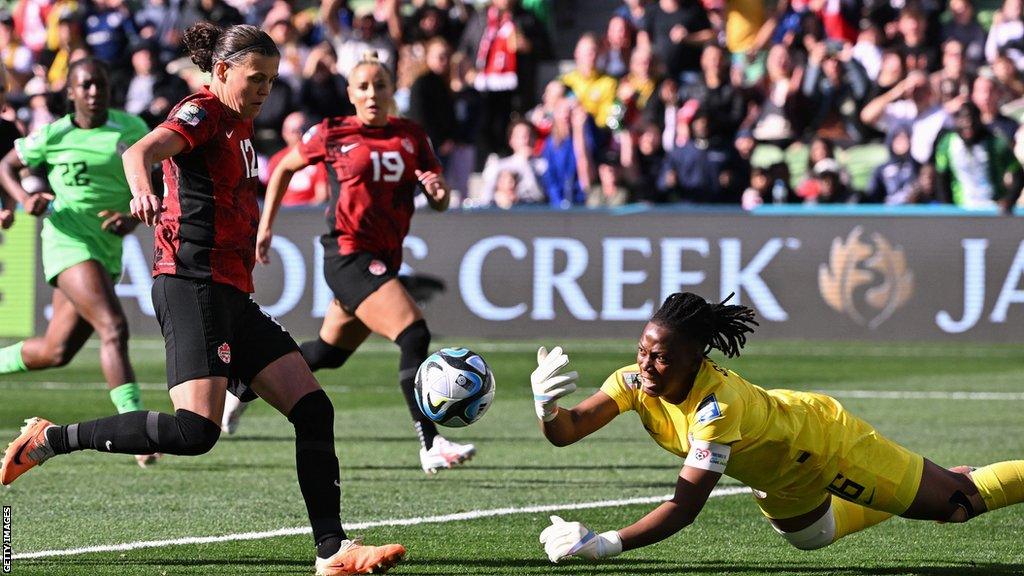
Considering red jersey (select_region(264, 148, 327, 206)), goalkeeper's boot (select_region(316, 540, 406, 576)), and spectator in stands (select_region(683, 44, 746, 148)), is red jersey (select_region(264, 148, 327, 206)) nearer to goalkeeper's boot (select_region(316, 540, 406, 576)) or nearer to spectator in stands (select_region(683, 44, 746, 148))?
spectator in stands (select_region(683, 44, 746, 148))

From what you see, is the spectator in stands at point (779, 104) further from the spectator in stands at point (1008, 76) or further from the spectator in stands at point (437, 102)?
the spectator in stands at point (437, 102)

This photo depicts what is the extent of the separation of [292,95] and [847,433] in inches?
596

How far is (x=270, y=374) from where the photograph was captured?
648 centimetres

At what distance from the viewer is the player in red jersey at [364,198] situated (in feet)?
31.9

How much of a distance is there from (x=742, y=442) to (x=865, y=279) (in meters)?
12.0

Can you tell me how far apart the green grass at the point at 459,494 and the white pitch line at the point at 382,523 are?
Result: 0.31 ft

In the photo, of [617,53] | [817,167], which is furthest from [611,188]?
[617,53]

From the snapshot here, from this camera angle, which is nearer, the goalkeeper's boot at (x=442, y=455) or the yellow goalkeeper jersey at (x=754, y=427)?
the yellow goalkeeper jersey at (x=754, y=427)

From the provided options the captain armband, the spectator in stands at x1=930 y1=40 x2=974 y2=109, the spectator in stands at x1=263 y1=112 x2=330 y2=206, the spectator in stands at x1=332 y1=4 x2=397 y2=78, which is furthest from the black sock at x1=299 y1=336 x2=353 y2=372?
the spectator in stands at x1=930 y1=40 x2=974 y2=109

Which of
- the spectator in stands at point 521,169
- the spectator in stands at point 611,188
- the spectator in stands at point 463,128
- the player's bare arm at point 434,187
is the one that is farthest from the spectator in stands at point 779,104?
the player's bare arm at point 434,187

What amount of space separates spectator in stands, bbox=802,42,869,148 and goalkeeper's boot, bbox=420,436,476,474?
12.2 m

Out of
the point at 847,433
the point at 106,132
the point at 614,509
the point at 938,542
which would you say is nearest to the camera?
the point at 847,433

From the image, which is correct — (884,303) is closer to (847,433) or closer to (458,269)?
(458,269)

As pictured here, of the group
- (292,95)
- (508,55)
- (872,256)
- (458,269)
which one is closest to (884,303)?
(872,256)
